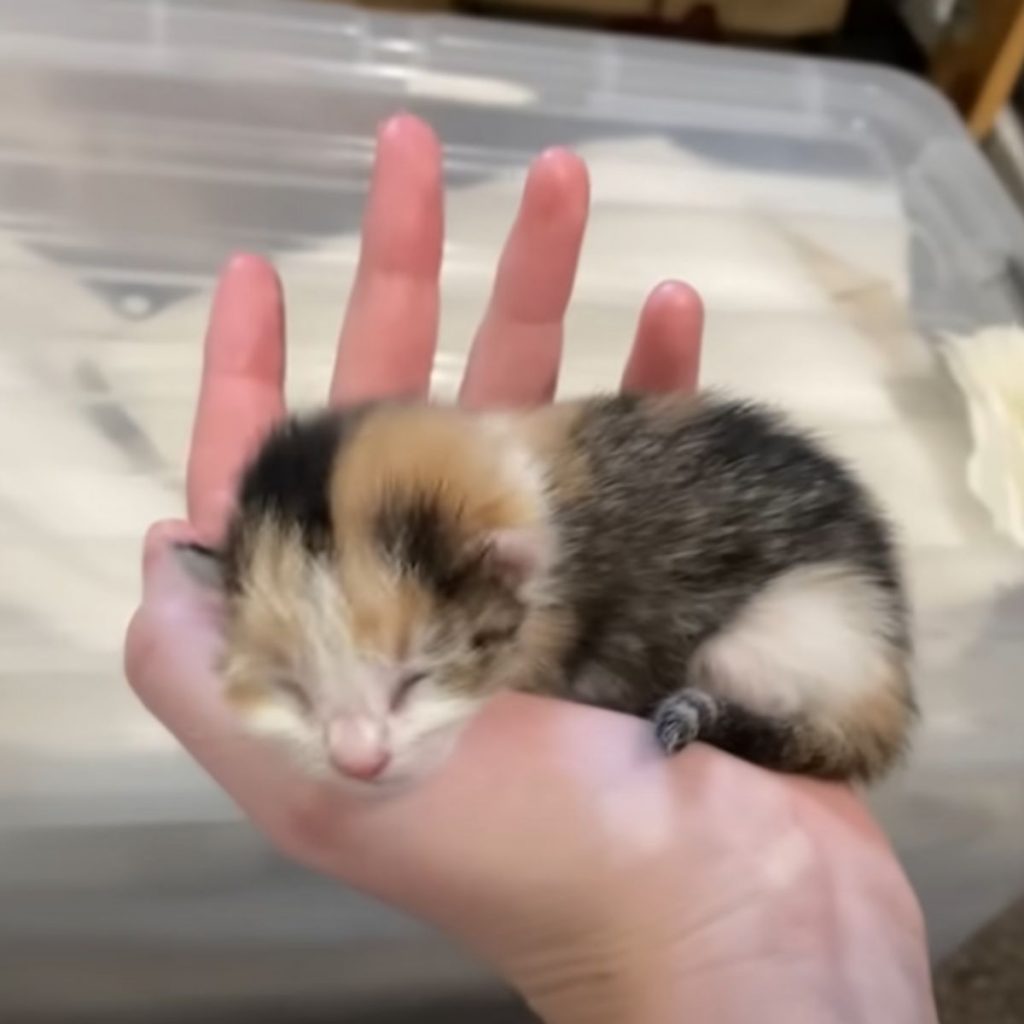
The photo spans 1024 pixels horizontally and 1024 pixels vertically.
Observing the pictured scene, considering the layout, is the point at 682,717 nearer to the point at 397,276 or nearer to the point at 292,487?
the point at 292,487

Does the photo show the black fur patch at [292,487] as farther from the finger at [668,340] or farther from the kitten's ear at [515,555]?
the finger at [668,340]

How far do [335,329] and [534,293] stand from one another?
0.22 metres

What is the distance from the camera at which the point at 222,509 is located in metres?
0.75

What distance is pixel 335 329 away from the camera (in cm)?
107

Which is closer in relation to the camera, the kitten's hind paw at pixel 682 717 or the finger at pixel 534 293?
the kitten's hind paw at pixel 682 717

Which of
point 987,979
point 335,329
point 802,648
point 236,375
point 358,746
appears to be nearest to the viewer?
point 358,746

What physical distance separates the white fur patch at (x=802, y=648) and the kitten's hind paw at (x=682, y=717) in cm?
2

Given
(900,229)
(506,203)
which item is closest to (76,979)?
(506,203)

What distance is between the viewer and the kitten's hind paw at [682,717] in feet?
2.14

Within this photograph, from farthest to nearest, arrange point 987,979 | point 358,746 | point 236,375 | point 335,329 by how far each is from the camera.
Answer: point 987,979
point 335,329
point 236,375
point 358,746

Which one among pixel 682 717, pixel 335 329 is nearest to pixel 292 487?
pixel 682 717

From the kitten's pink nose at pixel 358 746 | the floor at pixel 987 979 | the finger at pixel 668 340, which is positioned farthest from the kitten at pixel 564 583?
the floor at pixel 987 979

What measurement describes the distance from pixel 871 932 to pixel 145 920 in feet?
1.24

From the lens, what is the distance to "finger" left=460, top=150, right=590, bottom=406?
868 mm
